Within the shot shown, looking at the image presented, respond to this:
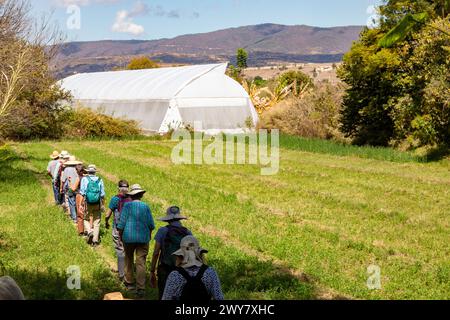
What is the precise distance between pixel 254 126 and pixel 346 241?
29.6 m

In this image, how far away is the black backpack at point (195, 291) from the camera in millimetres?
6047

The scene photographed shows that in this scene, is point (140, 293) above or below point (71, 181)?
below

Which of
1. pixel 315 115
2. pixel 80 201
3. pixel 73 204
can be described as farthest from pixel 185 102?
pixel 80 201

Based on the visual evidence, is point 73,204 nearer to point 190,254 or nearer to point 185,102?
point 190,254

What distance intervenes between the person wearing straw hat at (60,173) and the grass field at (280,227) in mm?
426

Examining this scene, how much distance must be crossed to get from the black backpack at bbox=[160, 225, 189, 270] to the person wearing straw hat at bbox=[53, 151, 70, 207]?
27.3ft

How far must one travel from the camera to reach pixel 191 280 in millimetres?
6113

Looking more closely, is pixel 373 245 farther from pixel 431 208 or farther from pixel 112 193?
pixel 112 193

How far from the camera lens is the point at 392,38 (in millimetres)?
4234

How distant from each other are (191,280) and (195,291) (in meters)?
0.11

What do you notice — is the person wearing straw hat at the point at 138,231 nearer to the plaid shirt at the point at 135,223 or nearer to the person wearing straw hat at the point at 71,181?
the plaid shirt at the point at 135,223
